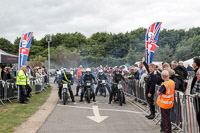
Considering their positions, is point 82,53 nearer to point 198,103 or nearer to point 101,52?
point 101,52

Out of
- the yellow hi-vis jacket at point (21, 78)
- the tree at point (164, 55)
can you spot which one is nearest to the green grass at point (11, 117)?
the yellow hi-vis jacket at point (21, 78)

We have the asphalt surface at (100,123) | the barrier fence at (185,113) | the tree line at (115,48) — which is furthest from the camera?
the tree line at (115,48)

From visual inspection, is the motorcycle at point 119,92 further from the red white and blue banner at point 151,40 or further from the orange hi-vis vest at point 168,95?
the orange hi-vis vest at point 168,95

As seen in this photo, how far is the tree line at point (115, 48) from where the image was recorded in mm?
55713

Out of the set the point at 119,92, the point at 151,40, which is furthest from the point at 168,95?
the point at 119,92

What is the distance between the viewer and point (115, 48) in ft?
229

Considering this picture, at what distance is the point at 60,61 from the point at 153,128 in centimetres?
5414

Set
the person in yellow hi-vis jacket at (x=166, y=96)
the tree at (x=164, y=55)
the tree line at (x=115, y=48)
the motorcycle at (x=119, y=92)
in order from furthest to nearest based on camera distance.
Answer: the tree at (x=164, y=55), the tree line at (x=115, y=48), the motorcycle at (x=119, y=92), the person in yellow hi-vis jacket at (x=166, y=96)

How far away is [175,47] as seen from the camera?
64.9 meters

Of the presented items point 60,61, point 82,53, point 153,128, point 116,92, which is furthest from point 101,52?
point 153,128

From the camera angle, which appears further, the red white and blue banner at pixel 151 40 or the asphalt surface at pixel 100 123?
the red white and blue banner at pixel 151 40

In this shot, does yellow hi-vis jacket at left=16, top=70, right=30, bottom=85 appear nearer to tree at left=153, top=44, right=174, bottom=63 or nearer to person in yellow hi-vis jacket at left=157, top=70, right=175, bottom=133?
person in yellow hi-vis jacket at left=157, top=70, right=175, bottom=133

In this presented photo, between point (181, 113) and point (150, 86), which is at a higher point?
point (150, 86)

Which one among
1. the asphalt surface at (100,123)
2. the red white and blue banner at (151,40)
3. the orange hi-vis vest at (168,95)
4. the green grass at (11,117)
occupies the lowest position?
the asphalt surface at (100,123)
